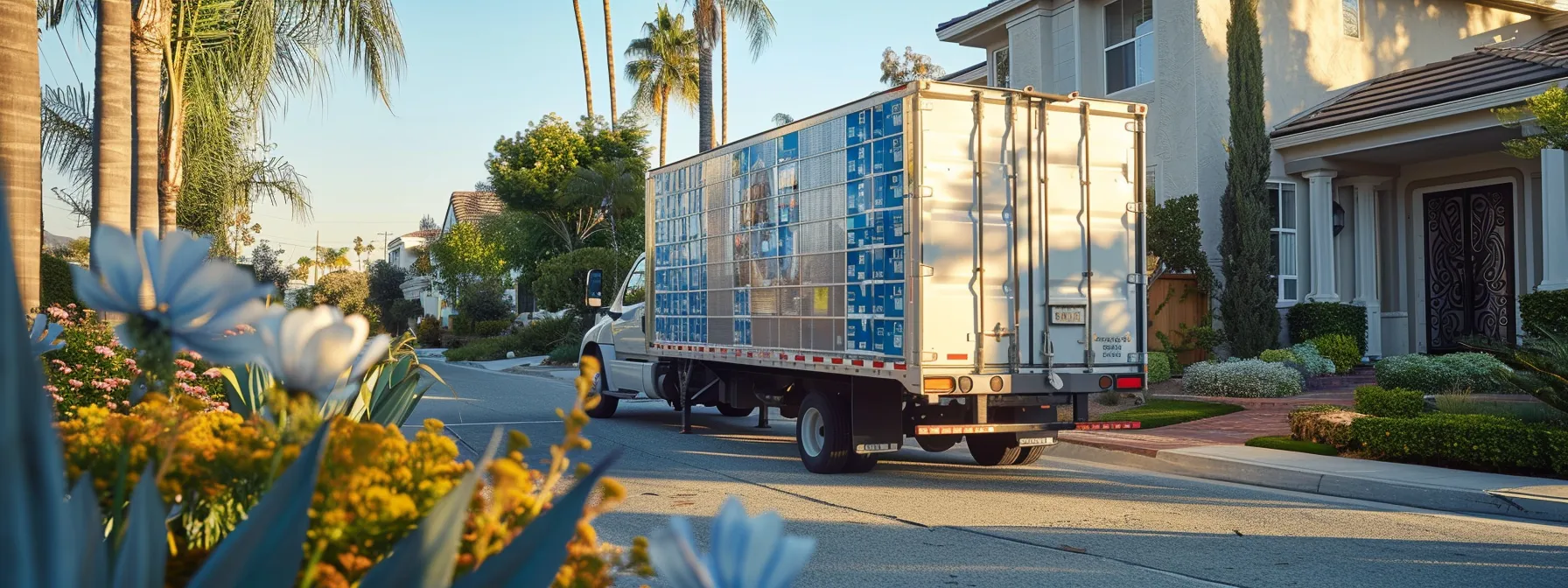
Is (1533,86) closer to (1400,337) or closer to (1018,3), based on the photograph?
(1400,337)

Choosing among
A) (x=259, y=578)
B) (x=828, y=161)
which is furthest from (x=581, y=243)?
(x=259, y=578)

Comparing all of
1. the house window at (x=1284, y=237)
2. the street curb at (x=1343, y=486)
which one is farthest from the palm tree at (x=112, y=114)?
A: the house window at (x=1284, y=237)

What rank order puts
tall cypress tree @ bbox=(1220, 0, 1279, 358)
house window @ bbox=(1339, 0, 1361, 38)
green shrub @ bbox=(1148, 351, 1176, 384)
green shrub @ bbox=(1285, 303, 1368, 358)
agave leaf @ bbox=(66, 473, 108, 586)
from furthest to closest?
house window @ bbox=(1339, 0, 1361, 38) → green shrub @ bbox=(1285, 303, 1368, 358) → tall cypress tree @ bbox=(1220, 0, 1279, 358) → green shrub @ bbox=(1148, 351, 1176, 384) → agave leaf @ bbox=(66, 473, 108, 586)

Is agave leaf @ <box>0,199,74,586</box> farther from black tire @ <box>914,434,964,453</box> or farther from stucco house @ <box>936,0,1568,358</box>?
stucco house @ <box>936,0,1568,358</box>

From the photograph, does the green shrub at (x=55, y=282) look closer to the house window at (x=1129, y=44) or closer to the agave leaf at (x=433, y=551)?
the agave leaf at (x=433, y=551)

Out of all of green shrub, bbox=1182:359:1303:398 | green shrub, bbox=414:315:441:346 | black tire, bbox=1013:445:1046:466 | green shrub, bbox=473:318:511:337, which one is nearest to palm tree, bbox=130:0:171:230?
black tire, bbox=1013:445:1046:466

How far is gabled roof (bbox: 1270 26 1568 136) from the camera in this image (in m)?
16.3

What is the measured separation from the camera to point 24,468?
120 cm

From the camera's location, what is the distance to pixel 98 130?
8.07 metres

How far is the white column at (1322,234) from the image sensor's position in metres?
19.3

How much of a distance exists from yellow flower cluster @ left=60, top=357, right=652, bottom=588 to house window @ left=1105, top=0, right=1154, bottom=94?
20.5 metres

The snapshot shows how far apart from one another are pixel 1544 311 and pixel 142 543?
17.7 meters

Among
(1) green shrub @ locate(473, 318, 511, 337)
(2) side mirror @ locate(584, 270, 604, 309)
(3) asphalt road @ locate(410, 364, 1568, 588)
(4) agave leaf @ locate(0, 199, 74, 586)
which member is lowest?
(3) asphalt road @ locate(410, 364, 1568, 588)

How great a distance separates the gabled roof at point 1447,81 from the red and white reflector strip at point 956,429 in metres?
10.7
